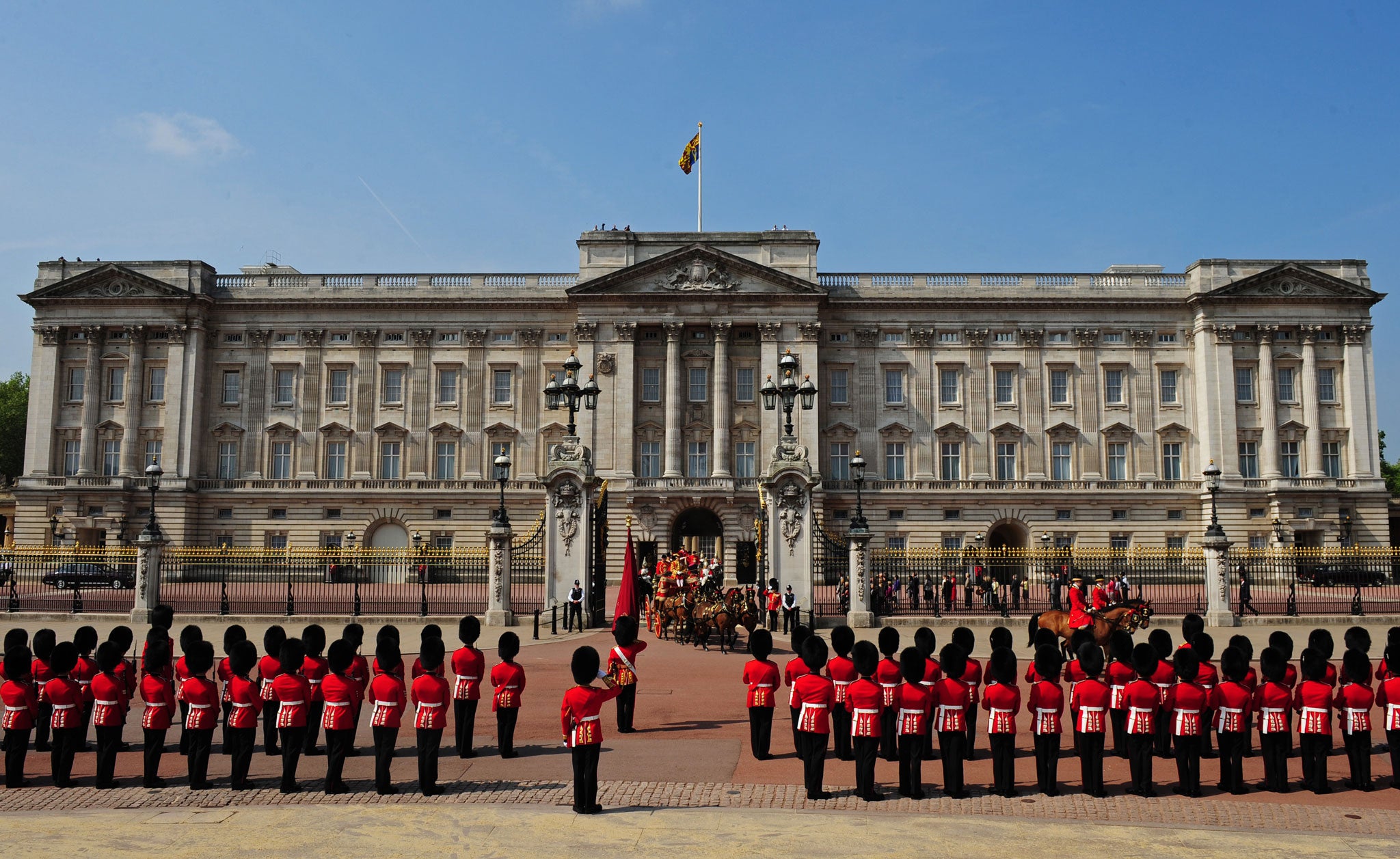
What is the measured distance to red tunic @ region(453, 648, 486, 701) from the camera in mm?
11508

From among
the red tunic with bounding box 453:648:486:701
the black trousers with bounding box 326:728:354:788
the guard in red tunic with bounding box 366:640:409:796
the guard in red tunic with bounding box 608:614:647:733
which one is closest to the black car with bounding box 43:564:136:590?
the red tunic with bounding box 453:648:486:701

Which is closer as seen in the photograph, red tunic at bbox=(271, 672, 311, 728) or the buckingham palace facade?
red tunic at bbox=(271, 672, 311, 728)

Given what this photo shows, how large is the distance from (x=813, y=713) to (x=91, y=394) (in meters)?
53.3

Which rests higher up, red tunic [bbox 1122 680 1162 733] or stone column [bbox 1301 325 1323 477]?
stone column [bbox 1301 325 1323 477]

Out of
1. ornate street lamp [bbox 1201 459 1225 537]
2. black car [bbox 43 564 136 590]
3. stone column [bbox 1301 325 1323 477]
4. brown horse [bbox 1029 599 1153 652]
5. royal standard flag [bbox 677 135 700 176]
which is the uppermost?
royal standard flag [bbox 677 135 700 176]

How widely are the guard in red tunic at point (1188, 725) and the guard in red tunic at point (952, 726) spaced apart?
6.83ft

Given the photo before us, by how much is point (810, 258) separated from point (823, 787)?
1724 inches

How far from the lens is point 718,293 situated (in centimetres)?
5144

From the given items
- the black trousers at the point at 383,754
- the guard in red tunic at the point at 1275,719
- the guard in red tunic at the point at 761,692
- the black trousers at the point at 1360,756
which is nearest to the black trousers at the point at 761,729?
the guard in red tunic at the point at 761,692

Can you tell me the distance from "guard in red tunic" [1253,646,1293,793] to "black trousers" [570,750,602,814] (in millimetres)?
6735

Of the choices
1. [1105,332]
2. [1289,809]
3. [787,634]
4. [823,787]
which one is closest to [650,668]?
[787,634]

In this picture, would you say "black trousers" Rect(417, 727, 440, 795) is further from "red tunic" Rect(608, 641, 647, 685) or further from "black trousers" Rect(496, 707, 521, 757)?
"red tunic" Rect(608, 641, 647, 685)

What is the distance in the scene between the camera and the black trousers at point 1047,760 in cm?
1014

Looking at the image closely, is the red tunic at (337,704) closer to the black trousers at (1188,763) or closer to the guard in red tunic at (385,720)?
the guard in red tunic at (385,720)
